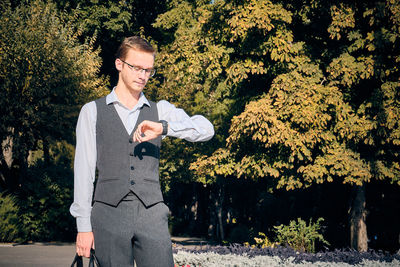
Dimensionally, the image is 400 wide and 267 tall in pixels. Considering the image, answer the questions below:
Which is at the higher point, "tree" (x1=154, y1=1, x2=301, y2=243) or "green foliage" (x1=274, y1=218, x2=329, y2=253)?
"tree" (x1=154, y1=1, x2=301, y2=243)

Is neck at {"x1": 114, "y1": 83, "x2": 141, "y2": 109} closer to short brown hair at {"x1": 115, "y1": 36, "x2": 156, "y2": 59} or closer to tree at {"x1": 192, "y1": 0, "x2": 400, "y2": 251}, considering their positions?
short brown hair at {"x1": 115, "y1": 36, "x2": 156, "y2": 59}

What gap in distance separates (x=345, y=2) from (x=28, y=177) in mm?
14452

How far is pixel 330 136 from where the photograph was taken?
12078 mm

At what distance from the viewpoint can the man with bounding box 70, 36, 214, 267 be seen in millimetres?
2689

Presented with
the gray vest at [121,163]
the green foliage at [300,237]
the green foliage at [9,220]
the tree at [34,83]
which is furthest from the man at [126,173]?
the green foliage at [9,220]

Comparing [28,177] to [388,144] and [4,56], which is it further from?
[388,144]

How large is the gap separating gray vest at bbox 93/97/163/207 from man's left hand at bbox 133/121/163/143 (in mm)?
220

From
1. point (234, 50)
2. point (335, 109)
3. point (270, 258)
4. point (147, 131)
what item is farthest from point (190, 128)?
point (234, 50)

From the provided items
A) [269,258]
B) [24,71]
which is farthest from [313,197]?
[24,71]

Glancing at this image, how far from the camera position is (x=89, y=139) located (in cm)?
284

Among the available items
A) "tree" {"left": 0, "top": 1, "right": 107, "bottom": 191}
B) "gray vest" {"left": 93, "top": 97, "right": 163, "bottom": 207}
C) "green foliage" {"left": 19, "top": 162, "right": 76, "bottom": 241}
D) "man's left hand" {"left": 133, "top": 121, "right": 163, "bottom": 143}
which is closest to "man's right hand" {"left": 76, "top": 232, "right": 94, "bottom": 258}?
"gray vest" {"left": 93, "top": 97, "right": 163, "bottom": 207}

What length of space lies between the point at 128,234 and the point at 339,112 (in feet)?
33.6

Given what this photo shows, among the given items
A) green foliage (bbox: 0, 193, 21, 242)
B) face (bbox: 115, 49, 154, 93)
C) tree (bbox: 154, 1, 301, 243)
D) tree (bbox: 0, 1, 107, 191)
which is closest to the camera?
face (bbox: 115, 49, 154, 93)

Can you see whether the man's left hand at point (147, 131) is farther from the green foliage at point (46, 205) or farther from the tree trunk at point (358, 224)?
the green foliage at point (46, 205)
